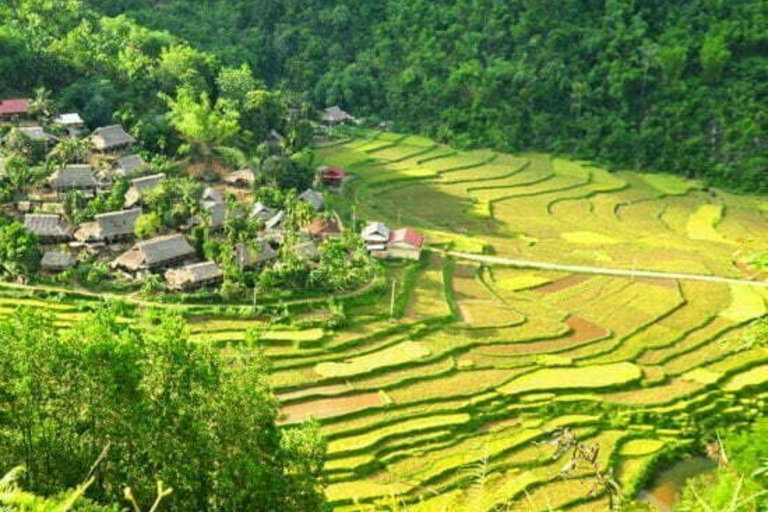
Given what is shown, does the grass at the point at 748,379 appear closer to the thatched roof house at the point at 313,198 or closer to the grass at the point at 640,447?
the grass at the point at 640,447

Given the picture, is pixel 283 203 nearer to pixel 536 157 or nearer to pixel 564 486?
pixel 564 486

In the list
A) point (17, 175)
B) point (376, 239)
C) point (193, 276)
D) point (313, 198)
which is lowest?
point (376, 239)

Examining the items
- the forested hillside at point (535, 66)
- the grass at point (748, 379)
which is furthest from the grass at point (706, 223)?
the grass at point (748, 379)

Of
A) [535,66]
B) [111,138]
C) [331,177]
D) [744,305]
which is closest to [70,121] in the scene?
[111,138]

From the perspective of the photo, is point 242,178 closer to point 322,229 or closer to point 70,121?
point 322,229

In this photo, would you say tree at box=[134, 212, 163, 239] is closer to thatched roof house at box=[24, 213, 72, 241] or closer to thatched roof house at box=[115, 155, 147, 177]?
thatched roof house at box=[24, 213, 72, 241]
